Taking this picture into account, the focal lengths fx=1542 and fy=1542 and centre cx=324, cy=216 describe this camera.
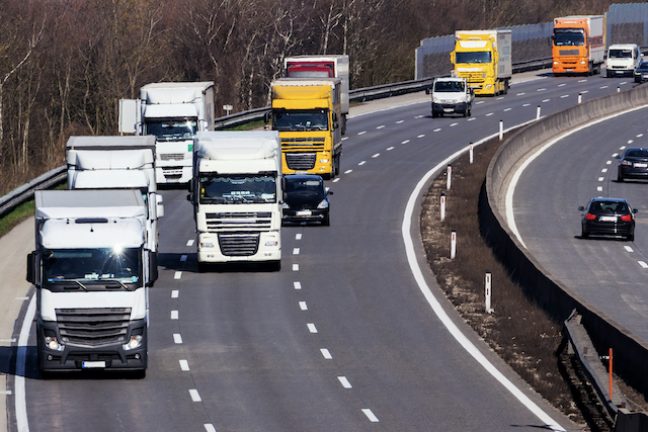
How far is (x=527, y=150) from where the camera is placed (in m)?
76.1

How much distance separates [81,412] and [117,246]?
3.58 m

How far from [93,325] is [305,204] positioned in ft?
74.2

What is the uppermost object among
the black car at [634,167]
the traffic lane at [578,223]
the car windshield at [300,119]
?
the car windshield at [300,119]

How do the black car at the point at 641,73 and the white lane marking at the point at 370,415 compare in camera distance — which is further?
the black car at the point at 641,73

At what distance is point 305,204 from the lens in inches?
1997

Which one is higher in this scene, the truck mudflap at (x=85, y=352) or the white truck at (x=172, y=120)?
the white truck at (x=172, y=120)

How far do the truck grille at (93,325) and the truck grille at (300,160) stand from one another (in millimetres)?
30935

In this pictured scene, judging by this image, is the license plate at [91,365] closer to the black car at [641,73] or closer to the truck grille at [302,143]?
the truck grille at [302,143]

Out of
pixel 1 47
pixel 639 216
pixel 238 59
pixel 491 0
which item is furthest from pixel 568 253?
pixel 491 0

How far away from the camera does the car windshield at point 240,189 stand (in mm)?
41406

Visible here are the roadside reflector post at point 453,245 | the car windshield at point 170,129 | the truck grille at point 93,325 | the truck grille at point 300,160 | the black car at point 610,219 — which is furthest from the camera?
the truck grille at point 300,160

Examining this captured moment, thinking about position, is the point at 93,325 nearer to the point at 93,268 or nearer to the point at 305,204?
the point at 93,268

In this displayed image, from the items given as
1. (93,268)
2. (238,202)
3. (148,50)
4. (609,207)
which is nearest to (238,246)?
(238,202)

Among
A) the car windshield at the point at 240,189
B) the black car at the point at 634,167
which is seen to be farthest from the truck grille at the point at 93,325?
the black car at the point at 634,167
